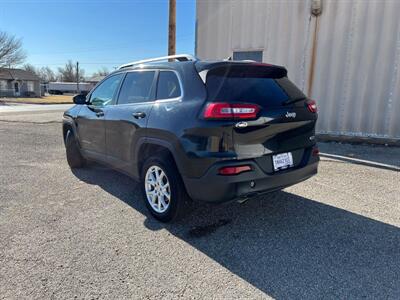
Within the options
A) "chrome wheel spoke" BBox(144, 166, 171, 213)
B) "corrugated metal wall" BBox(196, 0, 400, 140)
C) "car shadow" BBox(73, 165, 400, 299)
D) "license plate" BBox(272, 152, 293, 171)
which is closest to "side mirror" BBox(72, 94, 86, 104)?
"car shadow" BBox(73, 165, 400, 299)

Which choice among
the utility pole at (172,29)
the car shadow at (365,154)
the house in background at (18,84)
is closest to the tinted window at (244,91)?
the car shadow at (365,154)

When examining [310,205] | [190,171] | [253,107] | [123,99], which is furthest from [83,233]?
[310,205]

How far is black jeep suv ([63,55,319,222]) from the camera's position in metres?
2.82

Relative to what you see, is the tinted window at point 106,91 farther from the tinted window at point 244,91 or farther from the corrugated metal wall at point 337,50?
the corrugated metal wall at point 337,50

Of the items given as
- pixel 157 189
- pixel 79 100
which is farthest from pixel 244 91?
pixel 79 100

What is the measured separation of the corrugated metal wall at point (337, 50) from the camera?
722 cm

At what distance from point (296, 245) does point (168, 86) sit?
218cm

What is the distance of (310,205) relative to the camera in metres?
3.98

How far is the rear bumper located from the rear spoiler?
0.95m

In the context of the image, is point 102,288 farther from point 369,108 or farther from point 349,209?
point 369,108

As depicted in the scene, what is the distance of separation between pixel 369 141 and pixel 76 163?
271 inches

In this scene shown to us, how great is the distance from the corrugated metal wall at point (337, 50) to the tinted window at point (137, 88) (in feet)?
18.2

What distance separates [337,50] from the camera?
7668 millimetres

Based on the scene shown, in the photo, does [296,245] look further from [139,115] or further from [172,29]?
A: [172,29]
